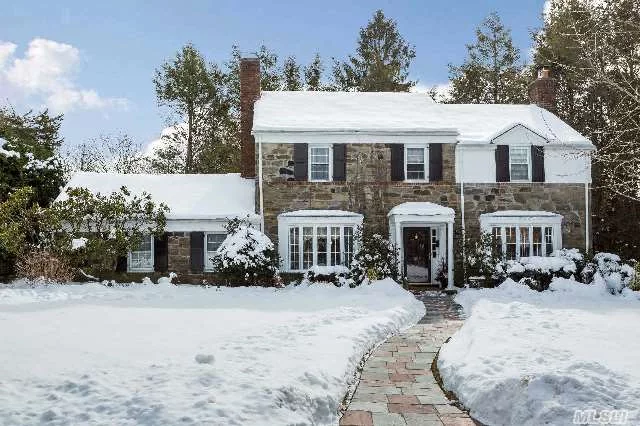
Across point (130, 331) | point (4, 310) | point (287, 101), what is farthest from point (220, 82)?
point (130, 331)

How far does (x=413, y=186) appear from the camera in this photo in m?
20.2

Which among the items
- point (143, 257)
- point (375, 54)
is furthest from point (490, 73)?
point (143, 257)

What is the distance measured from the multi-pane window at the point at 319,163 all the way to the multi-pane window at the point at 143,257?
20.6ft

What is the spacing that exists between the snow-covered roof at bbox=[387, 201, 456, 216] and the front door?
51.7 inches

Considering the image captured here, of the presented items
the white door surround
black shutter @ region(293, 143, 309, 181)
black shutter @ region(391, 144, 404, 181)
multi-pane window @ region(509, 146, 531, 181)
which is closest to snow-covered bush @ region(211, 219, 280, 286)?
black shutter @ region(293, 143, 309, 181)

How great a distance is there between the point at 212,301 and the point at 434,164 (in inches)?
391

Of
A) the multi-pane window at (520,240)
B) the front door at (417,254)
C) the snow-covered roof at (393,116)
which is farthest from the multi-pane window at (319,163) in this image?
the multi-pane window at (520,240)

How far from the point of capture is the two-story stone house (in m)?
19.8

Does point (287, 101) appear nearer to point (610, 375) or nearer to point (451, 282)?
point (451, 282)

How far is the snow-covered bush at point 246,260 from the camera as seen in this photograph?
1798 centimetres

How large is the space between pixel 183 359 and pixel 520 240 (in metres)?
16.0

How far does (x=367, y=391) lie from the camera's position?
6.91m

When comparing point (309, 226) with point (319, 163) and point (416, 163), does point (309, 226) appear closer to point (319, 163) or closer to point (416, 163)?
point (319, 163)

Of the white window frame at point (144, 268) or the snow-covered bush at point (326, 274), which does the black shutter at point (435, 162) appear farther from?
the white window frame at point (144, 268)
